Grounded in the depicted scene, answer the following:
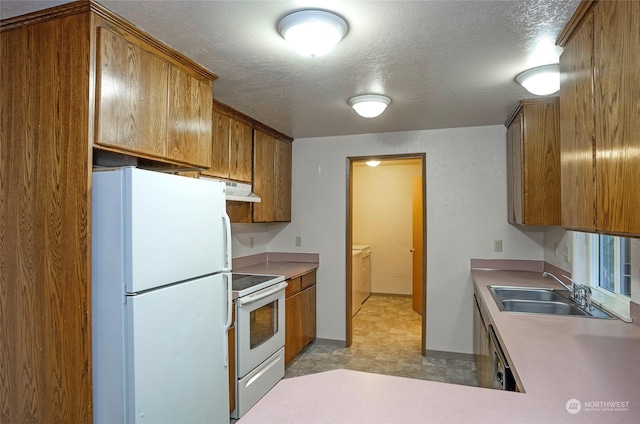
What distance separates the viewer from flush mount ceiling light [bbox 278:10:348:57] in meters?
1.58

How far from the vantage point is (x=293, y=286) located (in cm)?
355

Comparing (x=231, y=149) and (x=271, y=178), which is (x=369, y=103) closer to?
(x=231, y=149)

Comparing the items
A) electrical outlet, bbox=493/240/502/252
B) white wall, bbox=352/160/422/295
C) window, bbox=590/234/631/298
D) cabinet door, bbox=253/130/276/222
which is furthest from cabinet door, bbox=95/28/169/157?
white wall, bbox=352/160/422/295

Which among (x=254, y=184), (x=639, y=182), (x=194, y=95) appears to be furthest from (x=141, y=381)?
(x=254, y=184)

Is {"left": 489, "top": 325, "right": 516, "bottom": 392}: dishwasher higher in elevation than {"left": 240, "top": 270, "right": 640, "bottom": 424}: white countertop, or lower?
lower

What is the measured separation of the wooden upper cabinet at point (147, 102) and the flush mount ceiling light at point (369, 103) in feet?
3.35

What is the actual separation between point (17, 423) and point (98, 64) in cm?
159

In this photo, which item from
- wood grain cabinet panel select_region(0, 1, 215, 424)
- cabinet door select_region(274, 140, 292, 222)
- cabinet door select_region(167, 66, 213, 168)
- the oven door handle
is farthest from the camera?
cabinet door select_region(274, 140, 292, 222)

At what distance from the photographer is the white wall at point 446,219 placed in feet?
11.8

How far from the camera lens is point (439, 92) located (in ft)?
8.57

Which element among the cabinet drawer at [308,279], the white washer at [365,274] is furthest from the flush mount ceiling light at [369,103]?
the white washer at [365,274]

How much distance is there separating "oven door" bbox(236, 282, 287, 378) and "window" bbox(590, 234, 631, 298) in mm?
2299

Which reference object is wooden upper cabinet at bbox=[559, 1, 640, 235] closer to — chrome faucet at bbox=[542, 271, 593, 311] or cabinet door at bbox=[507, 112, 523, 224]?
chrome faucet at bbox=[542, 271, 593, 311]

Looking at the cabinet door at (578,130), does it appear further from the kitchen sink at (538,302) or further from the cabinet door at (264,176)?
the cabinet door at (264,176)
